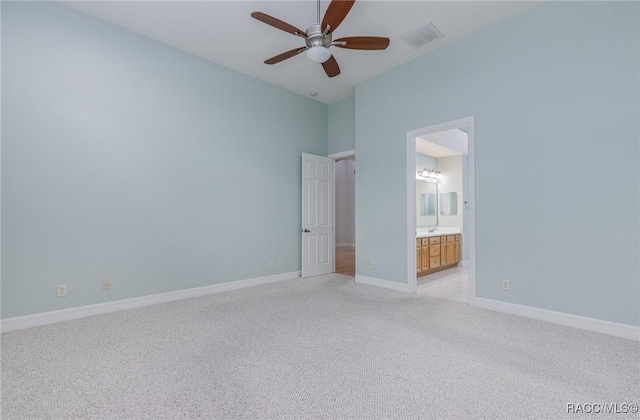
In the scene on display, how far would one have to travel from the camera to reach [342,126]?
216 inches

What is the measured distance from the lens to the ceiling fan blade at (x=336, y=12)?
2258 millimetres

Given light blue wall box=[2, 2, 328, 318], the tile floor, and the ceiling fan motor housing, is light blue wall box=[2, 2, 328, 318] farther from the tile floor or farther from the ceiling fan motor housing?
the tile floor

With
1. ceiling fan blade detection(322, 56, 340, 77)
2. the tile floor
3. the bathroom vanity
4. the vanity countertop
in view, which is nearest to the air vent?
ceiling fan blade detection(322, 56, 340, 77)

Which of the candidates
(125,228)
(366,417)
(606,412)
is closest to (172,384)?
(366,417)

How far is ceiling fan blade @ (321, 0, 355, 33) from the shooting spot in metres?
2.26

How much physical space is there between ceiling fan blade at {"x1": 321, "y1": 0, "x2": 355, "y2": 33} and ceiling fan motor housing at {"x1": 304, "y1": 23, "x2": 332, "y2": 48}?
7 centimetres

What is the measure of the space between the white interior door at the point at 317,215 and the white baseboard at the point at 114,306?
0.97 metres

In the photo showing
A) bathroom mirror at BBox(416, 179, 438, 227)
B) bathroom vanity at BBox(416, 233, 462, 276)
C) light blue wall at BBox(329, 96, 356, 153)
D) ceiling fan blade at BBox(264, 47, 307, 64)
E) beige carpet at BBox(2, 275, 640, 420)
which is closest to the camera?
beige carpet at BBox(2, 275, 640, 420)

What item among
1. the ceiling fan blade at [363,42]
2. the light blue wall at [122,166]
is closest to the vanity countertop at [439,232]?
the light blue wall at [122,166]

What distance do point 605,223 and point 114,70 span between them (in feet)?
17.6

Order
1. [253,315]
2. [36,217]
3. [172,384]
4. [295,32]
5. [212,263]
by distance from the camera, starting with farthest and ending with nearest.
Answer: [212,263] → [253,315] → [36,217] → [295,32] → [172,384]

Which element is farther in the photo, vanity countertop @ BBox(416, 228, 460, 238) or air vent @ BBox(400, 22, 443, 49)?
vanity countertop @ BBox(416, 228, 460, 238)

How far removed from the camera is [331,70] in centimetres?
324

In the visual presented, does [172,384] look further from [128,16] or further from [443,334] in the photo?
[128,16]
